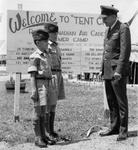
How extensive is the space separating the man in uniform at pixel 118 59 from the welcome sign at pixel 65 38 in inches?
Result: 86.5

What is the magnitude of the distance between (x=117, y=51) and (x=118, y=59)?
137 millimetres

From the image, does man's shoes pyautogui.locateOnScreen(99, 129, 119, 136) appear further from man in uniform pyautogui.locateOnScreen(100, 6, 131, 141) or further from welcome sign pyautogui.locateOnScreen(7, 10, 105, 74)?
welcome sign pyautogui.locateOnScreen(7, 10, 105, 74)

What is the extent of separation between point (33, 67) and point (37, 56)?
174 millimetres

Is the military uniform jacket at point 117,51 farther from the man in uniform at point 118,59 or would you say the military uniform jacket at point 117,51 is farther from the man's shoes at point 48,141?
the man's shoes at point 48,141

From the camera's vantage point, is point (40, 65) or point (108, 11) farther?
point (108, 11)

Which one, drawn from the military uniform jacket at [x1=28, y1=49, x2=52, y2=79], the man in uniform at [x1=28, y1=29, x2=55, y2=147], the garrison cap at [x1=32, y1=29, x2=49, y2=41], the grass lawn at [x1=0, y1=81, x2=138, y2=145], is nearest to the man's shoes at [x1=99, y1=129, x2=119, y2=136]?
the grass lawn at [x1=0, y1=81, x2=138, y2=145]

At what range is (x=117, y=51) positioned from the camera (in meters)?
5.62

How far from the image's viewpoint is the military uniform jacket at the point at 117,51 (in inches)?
213

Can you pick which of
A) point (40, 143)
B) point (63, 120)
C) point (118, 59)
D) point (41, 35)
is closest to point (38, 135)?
point (40, 143)

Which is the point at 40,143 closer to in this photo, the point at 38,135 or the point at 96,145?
the point at 38,135

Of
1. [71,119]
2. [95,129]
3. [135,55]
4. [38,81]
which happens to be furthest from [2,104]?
[135,55]

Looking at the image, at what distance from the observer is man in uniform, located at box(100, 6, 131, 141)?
5422mm

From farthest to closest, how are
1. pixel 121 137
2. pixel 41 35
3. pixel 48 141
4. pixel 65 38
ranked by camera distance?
pixel 65 38, pixel 48 141, pixel 121 137, pixel 41 35

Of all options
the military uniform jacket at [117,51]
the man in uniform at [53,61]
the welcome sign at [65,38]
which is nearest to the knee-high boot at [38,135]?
the man in uniform at [53,61]
